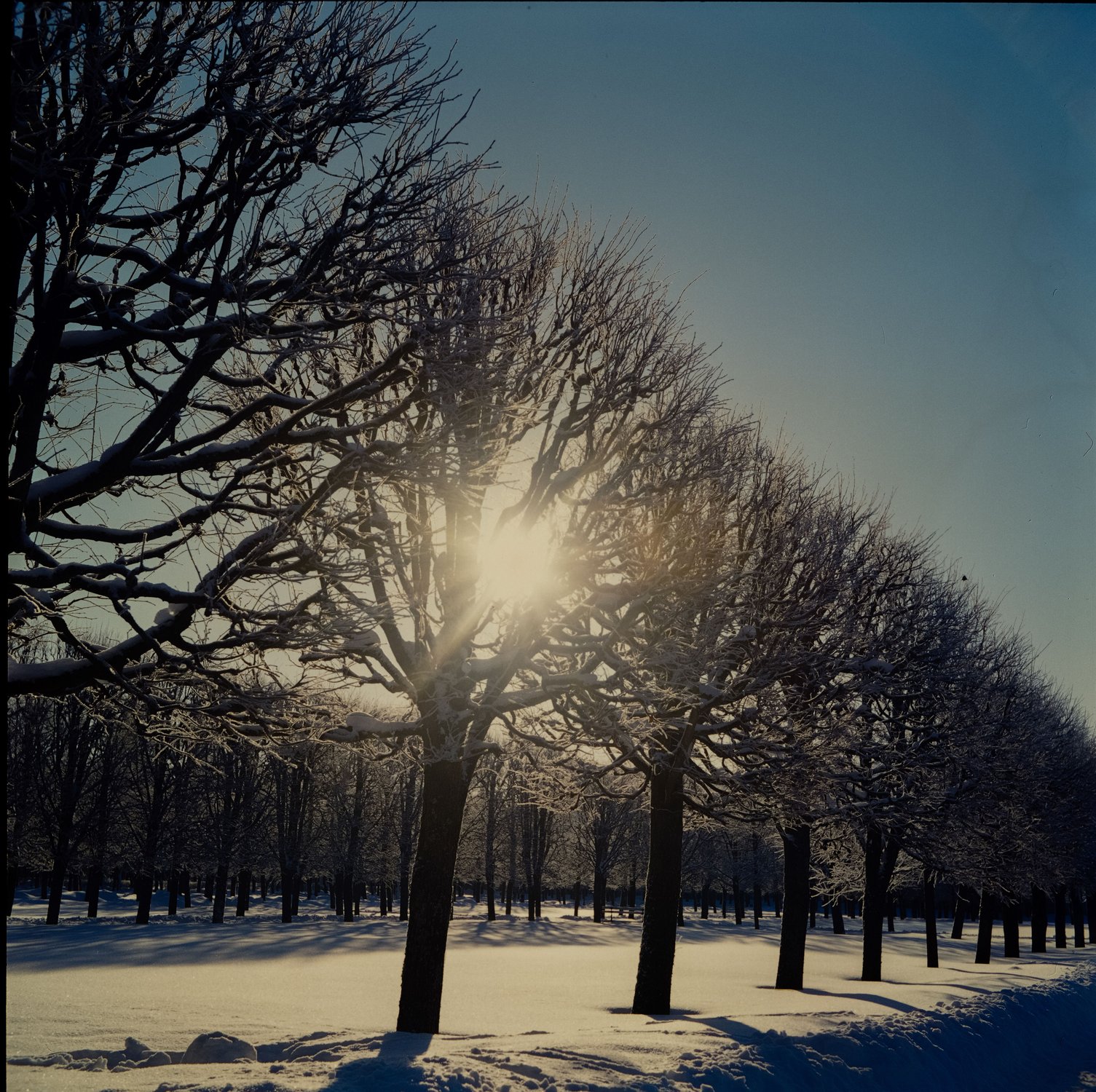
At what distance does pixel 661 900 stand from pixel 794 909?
571 centimetres

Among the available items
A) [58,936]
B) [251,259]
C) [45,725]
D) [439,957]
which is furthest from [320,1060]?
[45,725]

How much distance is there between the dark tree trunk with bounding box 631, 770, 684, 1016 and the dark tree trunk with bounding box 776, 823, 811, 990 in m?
4.57

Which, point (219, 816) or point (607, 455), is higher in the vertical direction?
point (607, 455)

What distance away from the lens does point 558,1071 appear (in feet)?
24.3

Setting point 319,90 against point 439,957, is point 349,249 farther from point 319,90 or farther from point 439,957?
point 439,957

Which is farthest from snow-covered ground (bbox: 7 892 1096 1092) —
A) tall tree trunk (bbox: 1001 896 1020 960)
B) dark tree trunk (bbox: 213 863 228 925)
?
dark tree trunk (bbox: 213 863 228 925)

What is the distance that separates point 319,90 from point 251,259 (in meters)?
1.42

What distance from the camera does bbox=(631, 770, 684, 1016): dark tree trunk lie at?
45.6 feet

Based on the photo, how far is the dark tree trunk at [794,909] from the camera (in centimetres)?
1817

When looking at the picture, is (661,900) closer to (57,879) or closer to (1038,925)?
(57,879)

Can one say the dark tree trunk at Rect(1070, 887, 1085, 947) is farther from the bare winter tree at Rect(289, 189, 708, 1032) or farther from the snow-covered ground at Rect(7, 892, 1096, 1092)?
the bare winter tree at Rect(289, 189, 708, 1032)

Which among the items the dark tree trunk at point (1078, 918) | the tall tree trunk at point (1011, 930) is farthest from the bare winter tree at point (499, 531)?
the dark tree trunk at point (1078, 918)

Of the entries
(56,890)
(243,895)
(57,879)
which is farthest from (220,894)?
(57,879)

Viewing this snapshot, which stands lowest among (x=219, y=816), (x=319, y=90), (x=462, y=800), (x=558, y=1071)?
(x=219, y=816)
